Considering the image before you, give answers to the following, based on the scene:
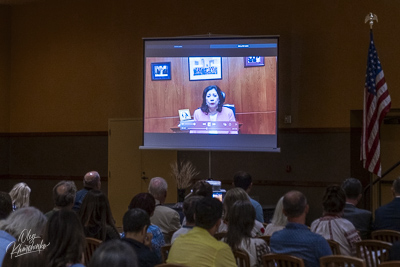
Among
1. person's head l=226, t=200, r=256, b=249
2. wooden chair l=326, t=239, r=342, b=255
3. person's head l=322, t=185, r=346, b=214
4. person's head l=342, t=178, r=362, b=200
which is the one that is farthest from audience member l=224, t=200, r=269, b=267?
person's head l=342, t=178, r=362, b=200

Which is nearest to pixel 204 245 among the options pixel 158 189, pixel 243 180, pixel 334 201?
pixel 334 201

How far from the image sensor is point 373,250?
14.3 feet

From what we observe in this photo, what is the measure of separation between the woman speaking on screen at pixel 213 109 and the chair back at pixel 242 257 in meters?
4.92

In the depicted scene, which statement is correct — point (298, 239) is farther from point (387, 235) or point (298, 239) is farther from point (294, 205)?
point (387, 235)

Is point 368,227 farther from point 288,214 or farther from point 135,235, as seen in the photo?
point 135,235

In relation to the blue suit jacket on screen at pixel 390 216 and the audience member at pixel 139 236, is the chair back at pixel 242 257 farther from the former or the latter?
the blue suit jacket on screen at pixel 390 216

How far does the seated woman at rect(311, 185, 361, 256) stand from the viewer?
181 inches

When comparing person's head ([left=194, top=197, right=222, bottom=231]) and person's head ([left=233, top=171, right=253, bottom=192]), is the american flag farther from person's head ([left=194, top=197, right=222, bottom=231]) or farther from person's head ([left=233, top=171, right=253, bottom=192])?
→ person's head ([left=194, top=197, right=222, bottom=231])

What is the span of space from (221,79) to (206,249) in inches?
217

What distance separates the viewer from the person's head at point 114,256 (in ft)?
6.84

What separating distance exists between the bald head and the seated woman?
575 mm

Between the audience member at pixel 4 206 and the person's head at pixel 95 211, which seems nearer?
the audience member at pixel 4 206

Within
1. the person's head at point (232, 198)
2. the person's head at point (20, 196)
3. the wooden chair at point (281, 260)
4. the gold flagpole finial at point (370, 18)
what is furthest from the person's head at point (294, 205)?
the gold flagpole finial at point (370, 18)

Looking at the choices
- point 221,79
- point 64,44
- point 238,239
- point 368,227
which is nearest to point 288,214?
point 238,239
